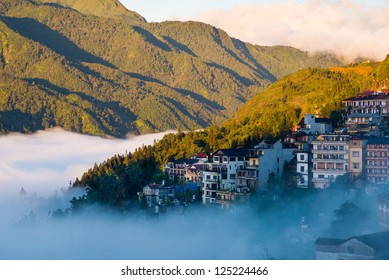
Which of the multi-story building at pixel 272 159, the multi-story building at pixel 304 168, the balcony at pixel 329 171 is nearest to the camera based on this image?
the balcony at pixel 329 171

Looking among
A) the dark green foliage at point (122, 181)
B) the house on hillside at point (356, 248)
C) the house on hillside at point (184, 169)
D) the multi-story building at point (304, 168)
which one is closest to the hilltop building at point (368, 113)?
the multi-story building at point (304, 168)

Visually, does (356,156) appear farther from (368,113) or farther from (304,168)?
(368,113)

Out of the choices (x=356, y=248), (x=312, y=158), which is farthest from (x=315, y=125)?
(x=356, y=248)

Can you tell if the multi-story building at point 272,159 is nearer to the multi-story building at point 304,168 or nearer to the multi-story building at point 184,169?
the multi-story building at point 304,168

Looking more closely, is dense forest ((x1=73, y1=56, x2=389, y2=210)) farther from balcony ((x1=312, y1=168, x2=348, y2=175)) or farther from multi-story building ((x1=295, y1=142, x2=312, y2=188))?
balcony ((x1=312, y1=168, x2=348, y2=175))

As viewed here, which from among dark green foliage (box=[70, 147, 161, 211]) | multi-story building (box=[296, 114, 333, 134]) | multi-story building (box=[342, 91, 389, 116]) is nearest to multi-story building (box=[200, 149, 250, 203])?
multi-story building (box=[296, 114, 333, 134])
